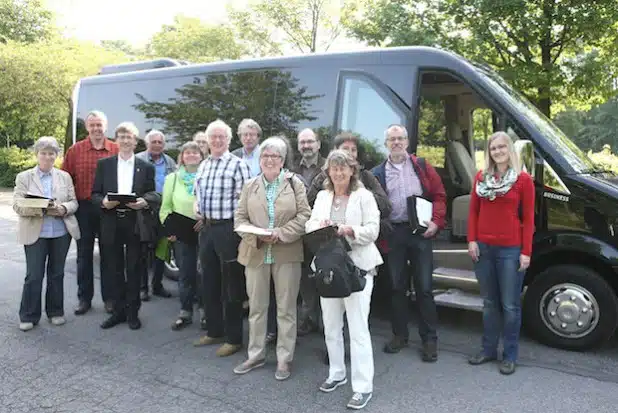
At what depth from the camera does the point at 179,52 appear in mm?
30344

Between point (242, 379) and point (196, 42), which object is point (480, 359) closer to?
point (242, 379)

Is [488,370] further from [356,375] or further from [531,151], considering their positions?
[531,151]

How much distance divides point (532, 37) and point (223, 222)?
9.75 metres

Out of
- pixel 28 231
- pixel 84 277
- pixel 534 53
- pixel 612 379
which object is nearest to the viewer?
pixel 612 379

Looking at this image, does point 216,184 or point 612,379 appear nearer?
point 612,379

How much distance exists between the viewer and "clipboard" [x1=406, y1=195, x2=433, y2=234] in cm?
409

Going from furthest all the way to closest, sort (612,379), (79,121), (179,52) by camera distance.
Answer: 1. (179,52)
2. (79,121)
3. (612,379)

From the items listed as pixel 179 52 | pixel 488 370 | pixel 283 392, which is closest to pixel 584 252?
pixel 488 370

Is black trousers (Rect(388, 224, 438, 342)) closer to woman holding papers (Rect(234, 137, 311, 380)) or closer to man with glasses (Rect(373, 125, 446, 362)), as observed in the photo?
man with glasses (Rect(373, 125, 446, 362))

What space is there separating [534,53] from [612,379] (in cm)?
992

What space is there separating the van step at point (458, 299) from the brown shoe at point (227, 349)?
1617mm

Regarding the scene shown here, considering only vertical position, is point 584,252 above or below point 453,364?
above

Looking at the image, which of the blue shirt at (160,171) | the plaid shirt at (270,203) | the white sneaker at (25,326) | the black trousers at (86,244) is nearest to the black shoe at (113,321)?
the black trousers at (86,244)

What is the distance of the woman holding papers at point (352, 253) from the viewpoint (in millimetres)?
3490
